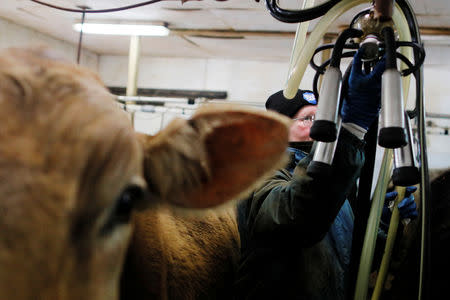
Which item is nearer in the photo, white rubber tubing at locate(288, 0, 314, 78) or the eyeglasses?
white rubber tubing at locate(288, 0, 314, 78)

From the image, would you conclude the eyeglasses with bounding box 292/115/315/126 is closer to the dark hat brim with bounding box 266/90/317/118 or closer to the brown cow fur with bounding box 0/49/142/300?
the dark hat brim with bounding box 266/90/317/118

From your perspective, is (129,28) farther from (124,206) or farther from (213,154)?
(124,206)

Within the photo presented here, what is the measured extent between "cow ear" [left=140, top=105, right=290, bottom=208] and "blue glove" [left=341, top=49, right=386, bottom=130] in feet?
1.43

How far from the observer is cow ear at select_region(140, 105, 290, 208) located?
3.48 ft

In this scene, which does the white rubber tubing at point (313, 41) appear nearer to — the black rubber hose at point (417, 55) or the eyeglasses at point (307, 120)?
the black rubber hose at point (417, 55)

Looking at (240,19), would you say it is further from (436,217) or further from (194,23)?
(436,217)

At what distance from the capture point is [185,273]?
1.54 m

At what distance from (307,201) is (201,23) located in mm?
5717

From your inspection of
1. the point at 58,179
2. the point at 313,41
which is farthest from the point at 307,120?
the point at 58,179

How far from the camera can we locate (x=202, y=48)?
8.65 meters

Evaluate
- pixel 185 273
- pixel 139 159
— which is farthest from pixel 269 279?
pixel 139 159

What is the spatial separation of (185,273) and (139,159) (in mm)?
654

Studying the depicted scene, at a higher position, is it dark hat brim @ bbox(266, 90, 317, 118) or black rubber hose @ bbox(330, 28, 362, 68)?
black rubber hose @ bbox(330, 28, 362, 68)

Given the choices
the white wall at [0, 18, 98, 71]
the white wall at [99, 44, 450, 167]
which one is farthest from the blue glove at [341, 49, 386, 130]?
the white wall at [0, 18, 98, 71]
